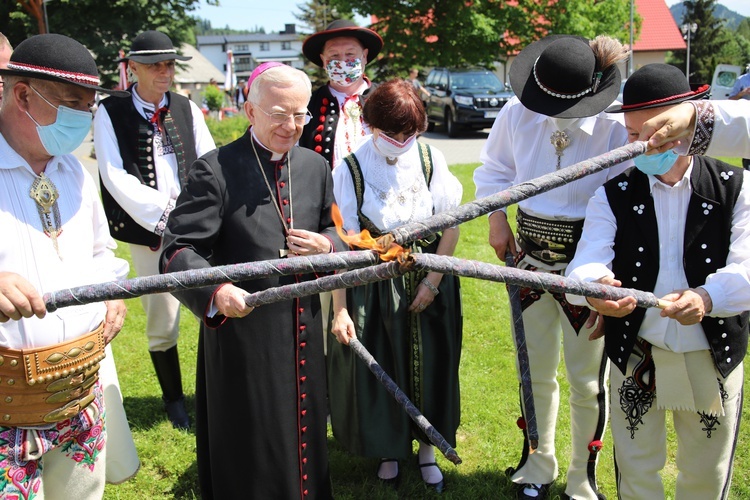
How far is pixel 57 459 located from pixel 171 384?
205 cm

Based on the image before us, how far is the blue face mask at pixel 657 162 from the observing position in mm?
2410

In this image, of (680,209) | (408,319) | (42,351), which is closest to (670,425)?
(408,319)

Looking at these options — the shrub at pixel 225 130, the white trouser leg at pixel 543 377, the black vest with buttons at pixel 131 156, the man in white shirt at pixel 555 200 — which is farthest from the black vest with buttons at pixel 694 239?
the shrub at pixel 225 130

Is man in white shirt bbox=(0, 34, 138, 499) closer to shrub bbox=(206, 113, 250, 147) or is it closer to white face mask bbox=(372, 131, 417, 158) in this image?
white face mask bbox=(372, 131, 417, 158)

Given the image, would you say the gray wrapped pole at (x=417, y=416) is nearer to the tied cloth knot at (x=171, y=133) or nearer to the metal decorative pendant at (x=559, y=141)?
the metal decorative pendant at (x=559, y=141)

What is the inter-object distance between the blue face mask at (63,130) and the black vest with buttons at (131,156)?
1.63 meters

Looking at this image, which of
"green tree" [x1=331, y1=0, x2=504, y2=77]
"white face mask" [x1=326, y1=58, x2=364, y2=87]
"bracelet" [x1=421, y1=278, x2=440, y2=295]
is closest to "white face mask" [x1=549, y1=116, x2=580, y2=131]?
"bracelet" [x1=421, y1=278, x2=440, y2=295]

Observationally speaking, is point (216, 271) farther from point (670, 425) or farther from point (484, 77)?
point (484, 77)

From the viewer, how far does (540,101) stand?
3010mm

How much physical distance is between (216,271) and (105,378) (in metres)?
1.27

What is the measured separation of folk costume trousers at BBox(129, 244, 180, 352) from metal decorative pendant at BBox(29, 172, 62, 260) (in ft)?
5.97

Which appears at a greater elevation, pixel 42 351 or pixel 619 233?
pixel 619 233

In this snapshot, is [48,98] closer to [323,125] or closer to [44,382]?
[44,382]

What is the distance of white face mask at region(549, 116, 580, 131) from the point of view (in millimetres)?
3044
